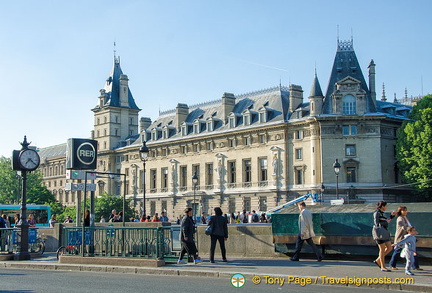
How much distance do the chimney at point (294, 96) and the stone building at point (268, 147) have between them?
117mm

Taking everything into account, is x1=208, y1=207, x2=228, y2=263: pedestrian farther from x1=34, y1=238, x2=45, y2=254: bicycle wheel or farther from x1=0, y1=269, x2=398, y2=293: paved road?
x1=34, y1=238, x2=45, y2=254: bicycle wheel

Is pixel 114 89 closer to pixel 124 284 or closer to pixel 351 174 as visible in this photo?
pixel 351 174

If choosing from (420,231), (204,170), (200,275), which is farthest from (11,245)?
(204,170)

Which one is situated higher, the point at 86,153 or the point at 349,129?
the point at 349,129

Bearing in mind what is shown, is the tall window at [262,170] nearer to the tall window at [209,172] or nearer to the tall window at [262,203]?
the tall window at [262,203]

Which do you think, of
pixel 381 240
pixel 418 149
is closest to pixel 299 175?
pixel 418 149

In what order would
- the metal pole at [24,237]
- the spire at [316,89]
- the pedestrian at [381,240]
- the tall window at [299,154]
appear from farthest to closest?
the tall window at [299,154] → the spire at [316,89] → the metal pole at [24,237] → the pedestrian at [381,240]

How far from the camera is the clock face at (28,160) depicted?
949 inches

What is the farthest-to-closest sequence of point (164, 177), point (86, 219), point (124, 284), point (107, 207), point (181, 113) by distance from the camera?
point (181, 113), point (164, 177), point (107, 207), point (86, 219), point (124, 284)

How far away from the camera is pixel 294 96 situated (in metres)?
73.2

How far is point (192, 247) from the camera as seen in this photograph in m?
19.0

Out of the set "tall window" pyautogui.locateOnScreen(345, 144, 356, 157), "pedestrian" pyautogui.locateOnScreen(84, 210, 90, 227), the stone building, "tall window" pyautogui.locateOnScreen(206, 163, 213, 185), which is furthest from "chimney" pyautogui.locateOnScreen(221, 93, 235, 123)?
"pedestrian" pyautogui.locateOnScreen(84, 210, 90, 227)

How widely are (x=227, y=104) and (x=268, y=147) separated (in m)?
10.0

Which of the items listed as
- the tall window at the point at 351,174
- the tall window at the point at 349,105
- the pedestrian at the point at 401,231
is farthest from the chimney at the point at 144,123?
the pedestrian at the point at 401,231
